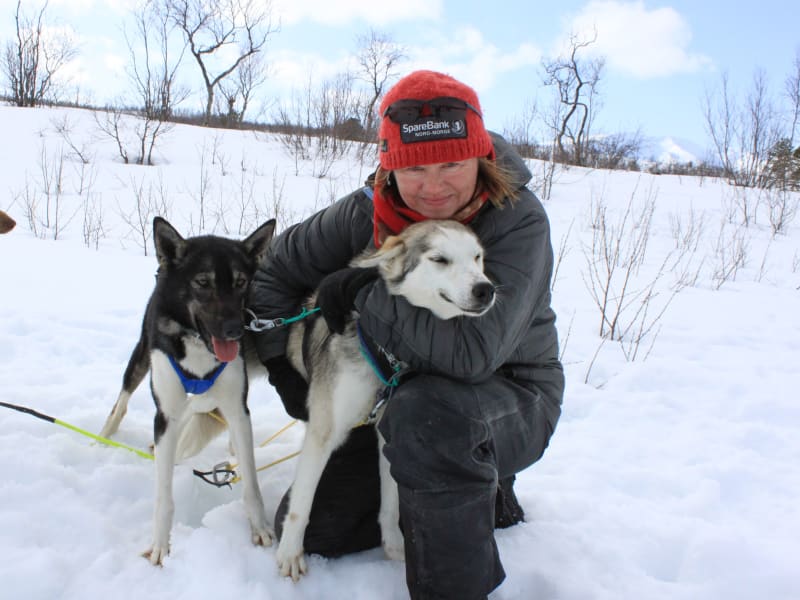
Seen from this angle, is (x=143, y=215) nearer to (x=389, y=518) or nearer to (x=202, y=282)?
(x=202, y=282)

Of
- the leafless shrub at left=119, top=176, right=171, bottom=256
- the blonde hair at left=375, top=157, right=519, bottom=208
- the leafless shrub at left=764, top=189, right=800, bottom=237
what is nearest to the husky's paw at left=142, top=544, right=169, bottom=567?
the blonde hair at left=375, top=157, right=519, bottom=208

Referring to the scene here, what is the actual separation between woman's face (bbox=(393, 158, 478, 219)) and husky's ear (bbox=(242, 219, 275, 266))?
0.58 metres

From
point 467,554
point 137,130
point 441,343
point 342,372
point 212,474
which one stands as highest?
point 137,130

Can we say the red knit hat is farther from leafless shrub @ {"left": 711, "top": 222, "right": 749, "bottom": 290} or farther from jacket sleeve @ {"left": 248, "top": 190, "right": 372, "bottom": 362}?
leafless shrub @ {"left": 711, "top": 222, "right": 749, "bottom": 290}

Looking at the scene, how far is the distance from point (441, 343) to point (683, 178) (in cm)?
1505

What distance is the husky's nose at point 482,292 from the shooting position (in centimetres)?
154

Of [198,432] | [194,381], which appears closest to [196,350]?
[194,381]

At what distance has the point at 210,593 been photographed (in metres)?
1.58

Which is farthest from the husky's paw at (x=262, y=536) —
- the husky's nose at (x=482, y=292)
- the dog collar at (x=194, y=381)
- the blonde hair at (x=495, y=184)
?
the blonde hair at (x=495, y=184)

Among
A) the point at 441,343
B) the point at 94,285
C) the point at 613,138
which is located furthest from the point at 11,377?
the point at 613,138

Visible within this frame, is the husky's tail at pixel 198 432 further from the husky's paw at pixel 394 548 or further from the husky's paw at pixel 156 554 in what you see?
the husky's paw at pixel 394 548

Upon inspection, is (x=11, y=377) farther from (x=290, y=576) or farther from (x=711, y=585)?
(x=711, y=585)

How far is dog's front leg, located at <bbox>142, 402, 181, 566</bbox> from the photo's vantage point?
70.9 inches

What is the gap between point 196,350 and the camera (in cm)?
198
